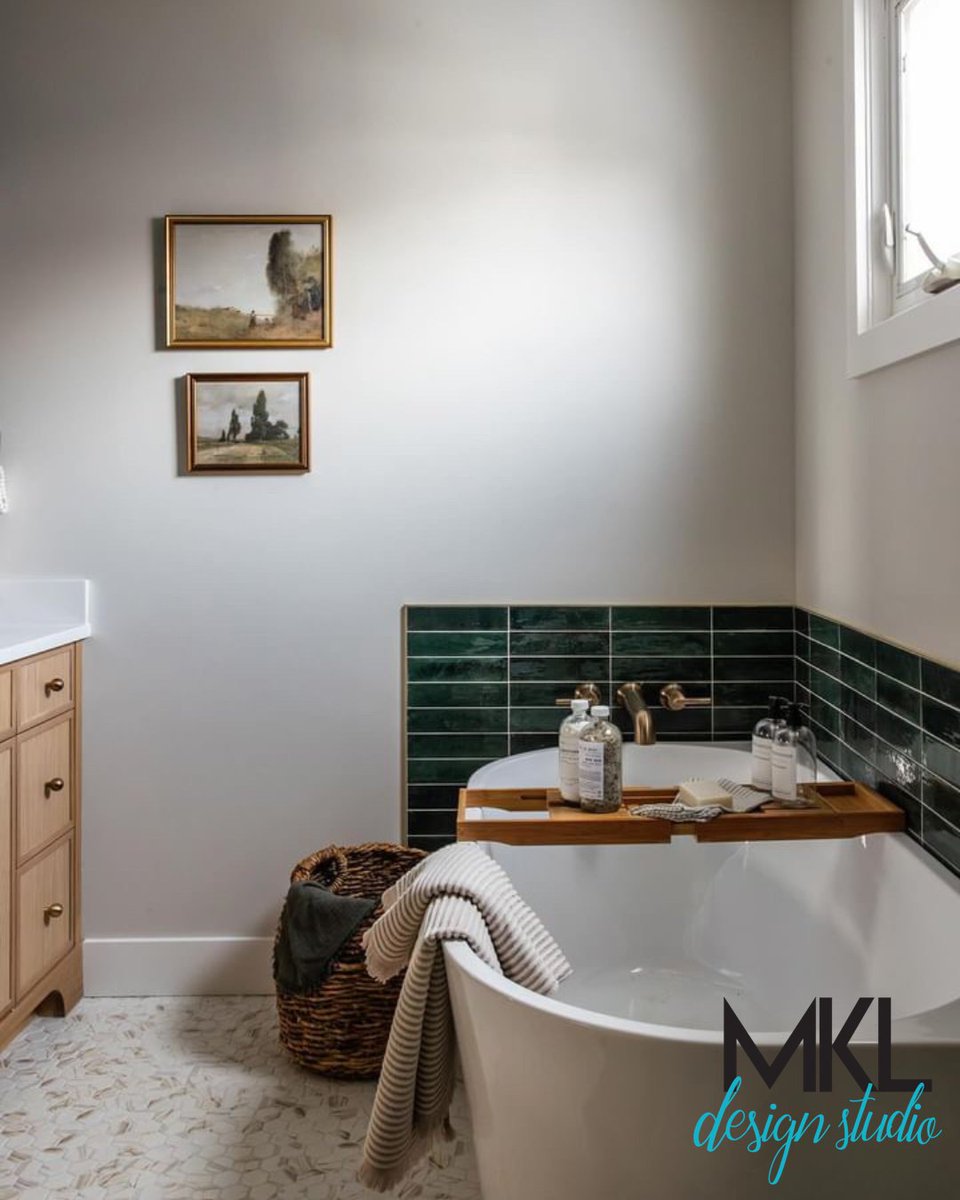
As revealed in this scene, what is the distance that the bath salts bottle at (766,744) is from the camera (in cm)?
202

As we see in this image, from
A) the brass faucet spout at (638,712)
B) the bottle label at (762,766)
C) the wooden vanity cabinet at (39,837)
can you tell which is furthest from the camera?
the brass faucet spout at (638,712)

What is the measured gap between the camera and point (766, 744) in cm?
202

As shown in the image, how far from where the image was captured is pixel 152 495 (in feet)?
8.27

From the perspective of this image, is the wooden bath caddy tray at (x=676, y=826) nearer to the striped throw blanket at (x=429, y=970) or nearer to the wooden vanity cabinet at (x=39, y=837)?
the striped throw blanket at (x=429, y=970)

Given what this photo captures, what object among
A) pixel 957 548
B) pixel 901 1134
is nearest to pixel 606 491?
pixel 957 548

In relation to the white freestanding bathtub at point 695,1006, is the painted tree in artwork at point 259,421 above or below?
above

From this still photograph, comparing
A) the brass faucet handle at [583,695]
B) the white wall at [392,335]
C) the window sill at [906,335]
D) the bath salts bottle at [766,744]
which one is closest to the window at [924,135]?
the window sill at [906,335]

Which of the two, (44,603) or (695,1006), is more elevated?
(44,603)

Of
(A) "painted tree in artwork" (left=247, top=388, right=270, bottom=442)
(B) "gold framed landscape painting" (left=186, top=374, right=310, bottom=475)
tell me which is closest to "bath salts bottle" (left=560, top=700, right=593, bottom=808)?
(B) "gold framed landscape painting" (left=186, top=374, right=310, bottom=475)

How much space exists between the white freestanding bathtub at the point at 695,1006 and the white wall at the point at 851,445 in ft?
1.53

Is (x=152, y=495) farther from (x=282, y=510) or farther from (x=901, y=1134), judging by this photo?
(x=901, y=1134)

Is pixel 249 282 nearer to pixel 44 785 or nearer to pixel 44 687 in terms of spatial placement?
pixel 44 687

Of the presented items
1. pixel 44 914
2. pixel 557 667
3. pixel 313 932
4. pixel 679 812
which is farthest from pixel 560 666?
pixel 44 914

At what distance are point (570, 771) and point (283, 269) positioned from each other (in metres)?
1.47
